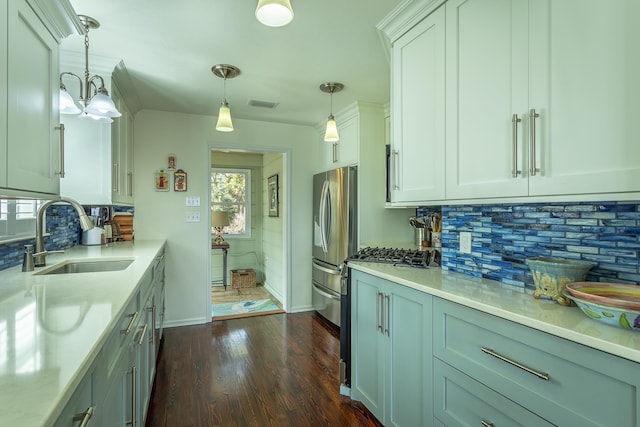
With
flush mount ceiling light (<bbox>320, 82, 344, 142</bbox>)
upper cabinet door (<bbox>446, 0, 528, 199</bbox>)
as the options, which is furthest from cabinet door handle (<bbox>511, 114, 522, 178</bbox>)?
flush mount ceiling light (<bbox>320, 82, 344, 142</bbox>)

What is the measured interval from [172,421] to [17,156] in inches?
65.7

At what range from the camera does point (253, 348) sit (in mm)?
3043

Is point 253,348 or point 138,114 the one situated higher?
point 138,114

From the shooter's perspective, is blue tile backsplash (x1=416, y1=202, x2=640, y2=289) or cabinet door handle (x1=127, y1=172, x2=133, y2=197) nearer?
blue tile backsplash (x1=416, y1=202, x2=640, y2=289)

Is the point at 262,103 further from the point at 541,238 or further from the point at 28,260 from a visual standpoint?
the point at 541,238

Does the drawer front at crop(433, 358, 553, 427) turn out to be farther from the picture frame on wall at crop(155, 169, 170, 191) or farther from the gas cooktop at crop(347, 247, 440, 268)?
the picture frame on wall at crop(155, 169, 170, 191)

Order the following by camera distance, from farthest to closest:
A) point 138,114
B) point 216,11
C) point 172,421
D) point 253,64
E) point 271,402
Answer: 1. point 138,114
2. point 253,64
3. point 271,402
4. point 172,421
5. point 216,11

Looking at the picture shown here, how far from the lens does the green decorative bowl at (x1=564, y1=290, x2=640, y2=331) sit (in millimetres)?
927

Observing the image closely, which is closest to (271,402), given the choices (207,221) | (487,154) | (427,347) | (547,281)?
(427,347)

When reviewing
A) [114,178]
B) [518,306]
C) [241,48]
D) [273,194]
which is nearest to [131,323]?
[518,306]

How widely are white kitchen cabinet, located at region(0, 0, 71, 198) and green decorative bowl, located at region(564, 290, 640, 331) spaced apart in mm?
1861

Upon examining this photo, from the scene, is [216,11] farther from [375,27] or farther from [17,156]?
[17,156]

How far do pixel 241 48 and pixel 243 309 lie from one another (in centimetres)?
311

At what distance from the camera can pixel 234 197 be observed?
5816mm
